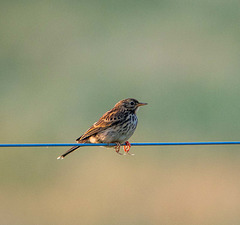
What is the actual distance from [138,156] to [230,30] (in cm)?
1813

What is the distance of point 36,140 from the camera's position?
2028cm

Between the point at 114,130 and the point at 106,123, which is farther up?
the point at 106,123

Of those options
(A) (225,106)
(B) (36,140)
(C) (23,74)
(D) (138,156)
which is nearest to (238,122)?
(A) (225,106)

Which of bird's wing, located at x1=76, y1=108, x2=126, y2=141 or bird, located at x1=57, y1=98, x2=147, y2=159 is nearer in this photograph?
bird, located at x1=57, y1=98, x2=147, y2=159

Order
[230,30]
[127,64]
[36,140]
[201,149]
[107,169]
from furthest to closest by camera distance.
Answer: [230,30]
[127,64]
[36,140]
[201,149]
[107,169]

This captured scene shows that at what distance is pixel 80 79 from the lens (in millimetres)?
28125

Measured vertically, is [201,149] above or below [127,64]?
below

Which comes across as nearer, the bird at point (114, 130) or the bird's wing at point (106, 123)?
the bird at point (114, 130)

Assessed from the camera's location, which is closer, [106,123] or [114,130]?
[114,130]

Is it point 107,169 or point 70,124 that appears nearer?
point 107,169

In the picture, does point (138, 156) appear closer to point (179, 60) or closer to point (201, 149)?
point (201, 149)

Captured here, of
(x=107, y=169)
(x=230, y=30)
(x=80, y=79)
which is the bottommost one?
(x=107, y=169)

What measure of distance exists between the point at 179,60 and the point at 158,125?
925 centimetres

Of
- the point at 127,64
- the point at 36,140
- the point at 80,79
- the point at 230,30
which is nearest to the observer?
the point at 36,140
